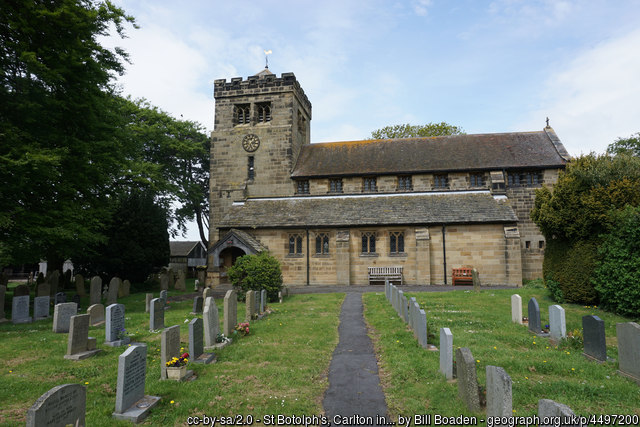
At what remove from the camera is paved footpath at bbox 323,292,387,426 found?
6.10 meters

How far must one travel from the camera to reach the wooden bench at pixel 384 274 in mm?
24391

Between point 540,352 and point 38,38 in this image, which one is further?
point 38,38

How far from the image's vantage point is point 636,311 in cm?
1220

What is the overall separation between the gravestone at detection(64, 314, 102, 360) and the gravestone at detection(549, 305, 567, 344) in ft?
39.2

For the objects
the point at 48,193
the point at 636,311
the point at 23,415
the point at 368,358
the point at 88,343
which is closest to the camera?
the point at 23,415

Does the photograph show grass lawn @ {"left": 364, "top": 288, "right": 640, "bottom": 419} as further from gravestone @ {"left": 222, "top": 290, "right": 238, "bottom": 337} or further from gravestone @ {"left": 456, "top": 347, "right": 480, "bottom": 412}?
gravestone @ {"left": 222, "top": 290, "right": 238, "bottom": 337}

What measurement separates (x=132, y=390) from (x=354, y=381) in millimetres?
3904

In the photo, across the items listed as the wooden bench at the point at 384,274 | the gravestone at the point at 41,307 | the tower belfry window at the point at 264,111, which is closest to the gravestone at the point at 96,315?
the gravestone at the point at 41,307

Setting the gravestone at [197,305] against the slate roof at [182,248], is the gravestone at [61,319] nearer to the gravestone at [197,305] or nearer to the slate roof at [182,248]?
the gravestone at [197,305]

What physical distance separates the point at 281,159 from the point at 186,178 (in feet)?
48.4

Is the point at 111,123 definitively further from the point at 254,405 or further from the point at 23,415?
the point at 254,405

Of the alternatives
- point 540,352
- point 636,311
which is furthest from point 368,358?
point 636,311

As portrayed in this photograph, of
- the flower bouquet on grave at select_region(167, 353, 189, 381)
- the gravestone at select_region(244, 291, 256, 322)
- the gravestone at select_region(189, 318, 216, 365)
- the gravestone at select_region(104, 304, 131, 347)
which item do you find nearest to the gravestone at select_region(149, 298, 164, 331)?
the gravestone at select_region(104, 304, 131, 347)

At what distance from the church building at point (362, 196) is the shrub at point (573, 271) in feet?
24.8
